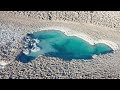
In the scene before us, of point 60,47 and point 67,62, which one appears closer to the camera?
point 67,62

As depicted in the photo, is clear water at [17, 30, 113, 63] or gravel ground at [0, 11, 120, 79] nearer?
gravel ground at [0, 11, 120, 79]

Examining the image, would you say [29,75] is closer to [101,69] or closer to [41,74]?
[41,74]

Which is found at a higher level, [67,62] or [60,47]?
[60,47]
